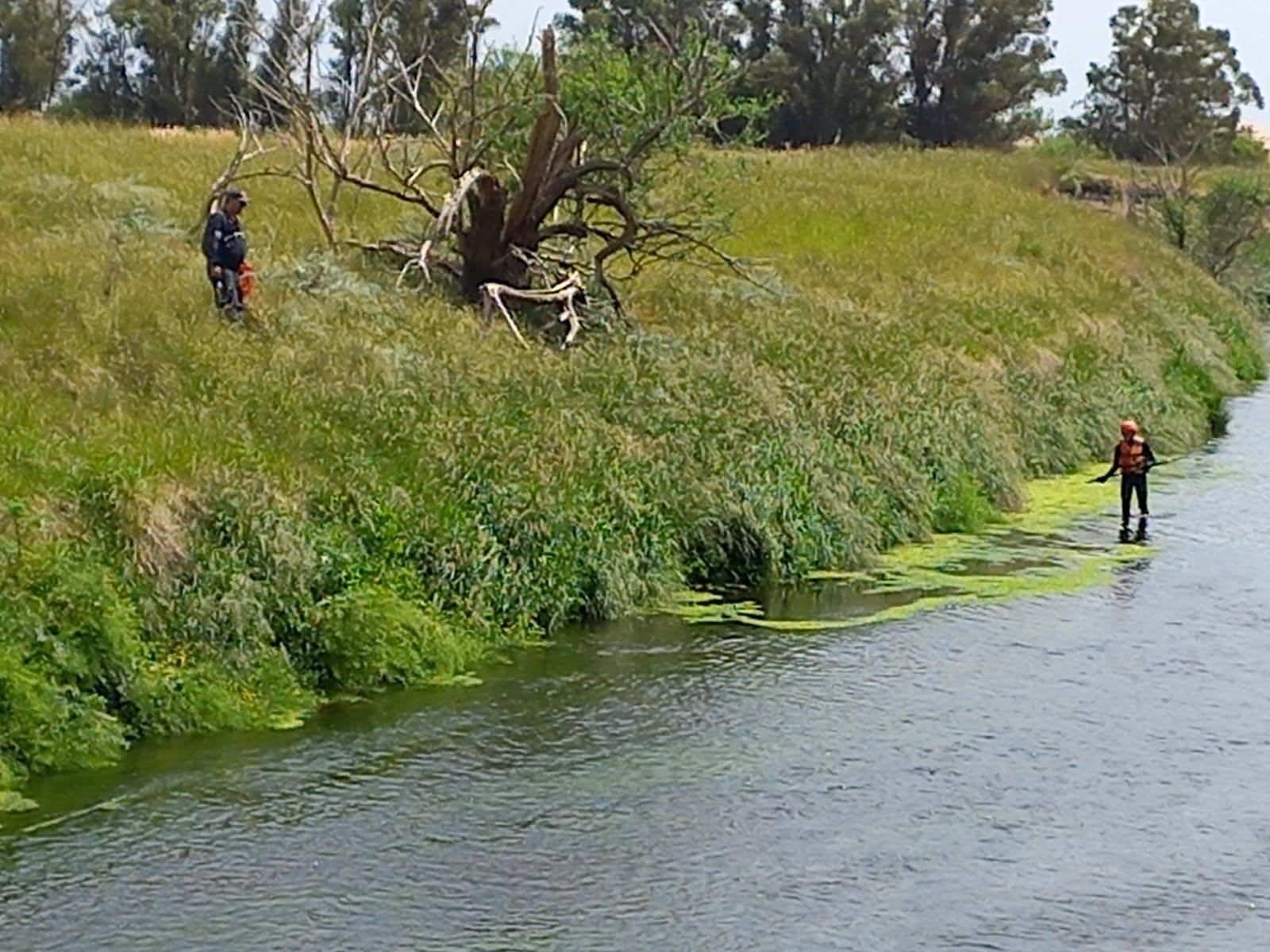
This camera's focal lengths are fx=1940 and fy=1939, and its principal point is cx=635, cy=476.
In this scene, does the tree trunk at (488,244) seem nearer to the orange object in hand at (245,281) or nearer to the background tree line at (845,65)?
the orange object in hand at (245,281)

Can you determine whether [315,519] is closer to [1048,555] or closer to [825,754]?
[825,754]

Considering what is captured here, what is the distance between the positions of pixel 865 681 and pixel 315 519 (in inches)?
167

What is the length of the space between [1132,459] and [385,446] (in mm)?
9197

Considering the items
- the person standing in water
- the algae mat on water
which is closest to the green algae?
the algae mat on water

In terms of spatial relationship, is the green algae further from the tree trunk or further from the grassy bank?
the tree trunk

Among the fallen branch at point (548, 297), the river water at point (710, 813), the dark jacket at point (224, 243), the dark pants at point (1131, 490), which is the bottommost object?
the river water at point (710, 813)

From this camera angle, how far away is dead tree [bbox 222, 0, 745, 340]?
2319cm

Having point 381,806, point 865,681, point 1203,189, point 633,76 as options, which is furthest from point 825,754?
point 1203,189

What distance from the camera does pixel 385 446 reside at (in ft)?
52.0

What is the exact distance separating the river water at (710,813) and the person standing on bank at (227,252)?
5.63 m

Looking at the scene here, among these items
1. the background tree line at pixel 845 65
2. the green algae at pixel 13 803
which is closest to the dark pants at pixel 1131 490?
the green algae at pixel 13 803

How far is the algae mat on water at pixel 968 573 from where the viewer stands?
16516 mm

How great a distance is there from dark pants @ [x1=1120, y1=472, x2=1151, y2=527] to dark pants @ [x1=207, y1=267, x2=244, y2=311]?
9.65m

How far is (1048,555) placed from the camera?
1973 centimetres
